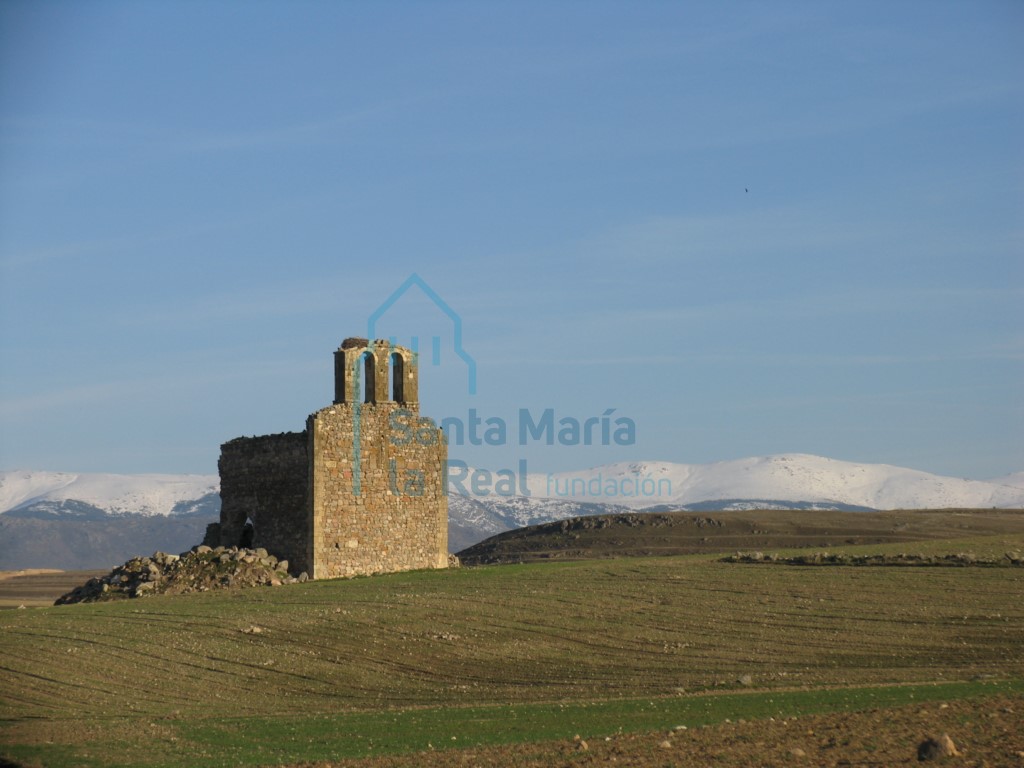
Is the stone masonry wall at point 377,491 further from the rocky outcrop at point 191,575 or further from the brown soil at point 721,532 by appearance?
the brown soil at point 721,532

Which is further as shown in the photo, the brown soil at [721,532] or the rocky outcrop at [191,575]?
the brown soil at [721,532]

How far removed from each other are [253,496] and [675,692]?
2278cm

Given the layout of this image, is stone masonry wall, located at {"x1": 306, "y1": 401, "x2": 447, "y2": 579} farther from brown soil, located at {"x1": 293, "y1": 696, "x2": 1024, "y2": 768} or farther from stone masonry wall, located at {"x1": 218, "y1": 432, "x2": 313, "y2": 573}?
brown soil, located at {"x1": 293, "y1": 696, "x2": 1024, "y2": 768}

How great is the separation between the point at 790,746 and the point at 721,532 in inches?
2695

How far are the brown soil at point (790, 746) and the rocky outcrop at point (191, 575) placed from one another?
23040 millimetres

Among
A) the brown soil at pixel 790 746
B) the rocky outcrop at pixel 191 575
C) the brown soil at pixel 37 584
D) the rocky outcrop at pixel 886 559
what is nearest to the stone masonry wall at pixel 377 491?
the rocky outcrop at pixel 191 575

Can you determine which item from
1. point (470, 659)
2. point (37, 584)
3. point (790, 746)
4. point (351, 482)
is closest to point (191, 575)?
point (351, 482)

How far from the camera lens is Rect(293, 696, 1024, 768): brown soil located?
59.1ft

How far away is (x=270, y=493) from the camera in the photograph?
4416 cm

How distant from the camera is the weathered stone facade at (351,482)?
4291cm

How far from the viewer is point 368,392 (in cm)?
4512

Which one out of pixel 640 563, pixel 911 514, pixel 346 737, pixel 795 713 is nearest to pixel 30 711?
A: pixel 346 737

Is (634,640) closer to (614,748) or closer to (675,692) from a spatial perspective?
(675,692)

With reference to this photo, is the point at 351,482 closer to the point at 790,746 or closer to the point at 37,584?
the point at 790,746
